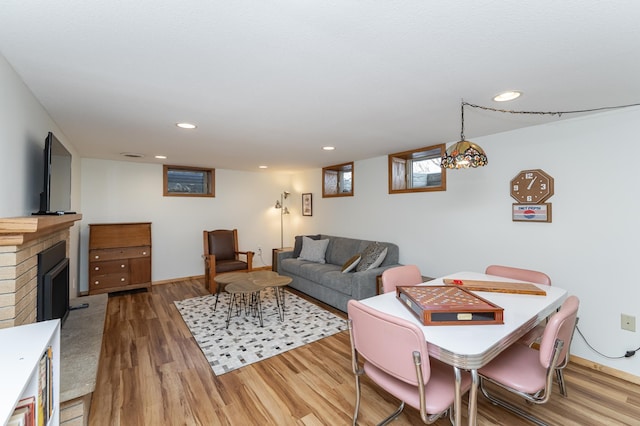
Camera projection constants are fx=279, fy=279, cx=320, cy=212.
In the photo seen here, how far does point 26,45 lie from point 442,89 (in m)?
2.34

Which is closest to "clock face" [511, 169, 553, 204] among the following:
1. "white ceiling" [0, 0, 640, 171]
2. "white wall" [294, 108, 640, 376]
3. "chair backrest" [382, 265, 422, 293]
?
"white wall" [294, 108, 640, 376]

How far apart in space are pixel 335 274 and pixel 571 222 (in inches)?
103

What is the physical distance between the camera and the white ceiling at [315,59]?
115 cm

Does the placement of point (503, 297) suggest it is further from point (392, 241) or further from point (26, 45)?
point (26, 45)

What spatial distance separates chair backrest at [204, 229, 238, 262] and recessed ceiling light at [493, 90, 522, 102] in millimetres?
4573

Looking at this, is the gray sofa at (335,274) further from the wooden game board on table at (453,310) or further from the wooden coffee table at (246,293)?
the wooden game board on table at (453,310)

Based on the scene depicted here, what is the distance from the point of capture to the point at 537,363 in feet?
5.45

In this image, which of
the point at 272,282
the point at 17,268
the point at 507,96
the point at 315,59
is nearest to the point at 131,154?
the point at 272,282

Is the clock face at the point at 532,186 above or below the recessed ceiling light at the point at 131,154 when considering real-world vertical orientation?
below

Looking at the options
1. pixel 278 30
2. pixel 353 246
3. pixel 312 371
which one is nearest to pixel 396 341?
pixel 312 371

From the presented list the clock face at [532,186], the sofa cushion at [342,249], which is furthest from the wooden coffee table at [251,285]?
the clock face at [532,186]

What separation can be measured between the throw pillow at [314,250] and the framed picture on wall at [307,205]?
98 cm

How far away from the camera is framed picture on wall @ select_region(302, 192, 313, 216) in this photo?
5.94 m

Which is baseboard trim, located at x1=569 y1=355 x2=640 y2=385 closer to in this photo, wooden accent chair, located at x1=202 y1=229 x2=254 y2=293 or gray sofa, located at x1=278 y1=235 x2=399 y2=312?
gray sofa, located at x1=278 y1=235 x2=399 y2=312
